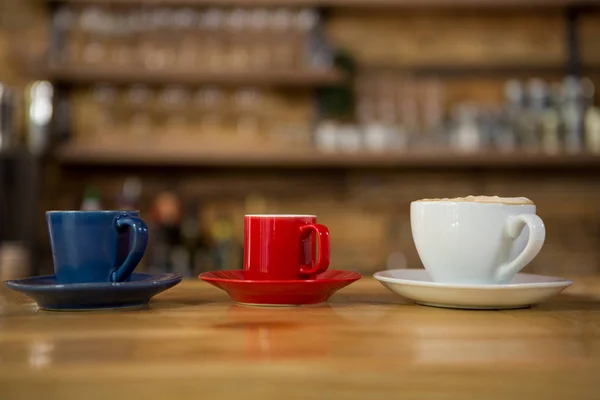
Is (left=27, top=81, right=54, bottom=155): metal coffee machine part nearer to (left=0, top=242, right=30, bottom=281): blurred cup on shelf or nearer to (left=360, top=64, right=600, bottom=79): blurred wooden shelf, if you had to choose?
(left=0, top=242, right=30, bottom=281): blurred cup on shelf

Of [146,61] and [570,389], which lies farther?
[146,61]

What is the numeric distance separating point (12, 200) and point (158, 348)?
7.01 feet

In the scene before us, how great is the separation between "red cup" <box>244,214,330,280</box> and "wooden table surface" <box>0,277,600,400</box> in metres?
0.07

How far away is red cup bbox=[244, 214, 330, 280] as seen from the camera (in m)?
0.74

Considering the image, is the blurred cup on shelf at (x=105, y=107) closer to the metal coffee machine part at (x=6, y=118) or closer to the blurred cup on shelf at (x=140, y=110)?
the blurred cup on shelf at (x=140, y=110)

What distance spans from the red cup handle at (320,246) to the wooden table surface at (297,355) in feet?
0.26

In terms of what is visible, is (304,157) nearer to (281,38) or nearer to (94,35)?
(281,38)

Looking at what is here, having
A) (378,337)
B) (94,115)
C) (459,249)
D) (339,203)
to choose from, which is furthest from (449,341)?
(94,115)

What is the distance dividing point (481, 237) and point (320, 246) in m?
0.17

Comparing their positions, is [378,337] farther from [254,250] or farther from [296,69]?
[296,69]

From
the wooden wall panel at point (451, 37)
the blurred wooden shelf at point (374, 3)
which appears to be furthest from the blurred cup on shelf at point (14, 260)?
the wooden wall panel at point (451, 37)

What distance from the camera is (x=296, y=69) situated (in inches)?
96.6

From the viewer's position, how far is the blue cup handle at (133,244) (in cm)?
73

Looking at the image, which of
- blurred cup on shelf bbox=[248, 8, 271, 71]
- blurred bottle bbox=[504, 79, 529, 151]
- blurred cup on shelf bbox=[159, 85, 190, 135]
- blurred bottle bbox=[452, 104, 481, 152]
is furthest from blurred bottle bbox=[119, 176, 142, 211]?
blurred bottle bbox=[504, 79, 529, 151]
